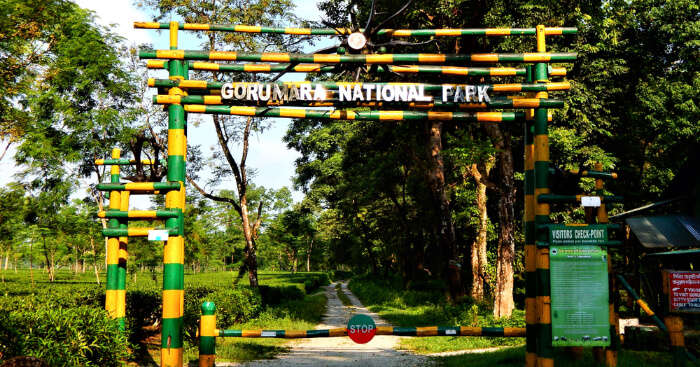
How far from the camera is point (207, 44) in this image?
19359 millimetres

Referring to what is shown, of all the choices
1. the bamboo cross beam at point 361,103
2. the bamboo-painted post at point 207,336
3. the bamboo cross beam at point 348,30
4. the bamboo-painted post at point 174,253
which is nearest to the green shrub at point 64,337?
the bamboo-painted post at point 174,253

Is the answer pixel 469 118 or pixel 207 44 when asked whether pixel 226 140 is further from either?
pixel 469 118

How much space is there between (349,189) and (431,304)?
7.74 metres

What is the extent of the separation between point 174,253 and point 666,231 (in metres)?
11.1

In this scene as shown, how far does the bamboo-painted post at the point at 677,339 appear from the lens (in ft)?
21.8

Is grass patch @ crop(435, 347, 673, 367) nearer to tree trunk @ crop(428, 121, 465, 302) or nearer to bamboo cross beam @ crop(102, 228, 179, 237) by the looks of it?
bamboo cross beam @ crop(102, 228, 179, 237)

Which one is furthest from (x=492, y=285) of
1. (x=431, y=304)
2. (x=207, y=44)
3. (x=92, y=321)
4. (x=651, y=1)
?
(x=92, y=321)

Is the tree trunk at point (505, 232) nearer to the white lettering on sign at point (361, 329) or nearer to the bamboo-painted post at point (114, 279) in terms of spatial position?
the white lettering on sign at point (361, 329)

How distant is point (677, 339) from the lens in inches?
264

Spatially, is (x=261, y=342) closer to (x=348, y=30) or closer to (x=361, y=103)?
(x=361, y=103)

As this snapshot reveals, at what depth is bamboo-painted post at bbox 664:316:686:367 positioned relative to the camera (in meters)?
6.65

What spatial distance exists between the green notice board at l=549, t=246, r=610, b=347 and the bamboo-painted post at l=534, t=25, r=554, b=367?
0.44 feet

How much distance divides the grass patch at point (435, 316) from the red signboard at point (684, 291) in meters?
6.55

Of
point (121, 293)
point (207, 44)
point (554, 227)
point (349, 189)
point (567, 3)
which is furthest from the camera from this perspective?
point (349, 189)
